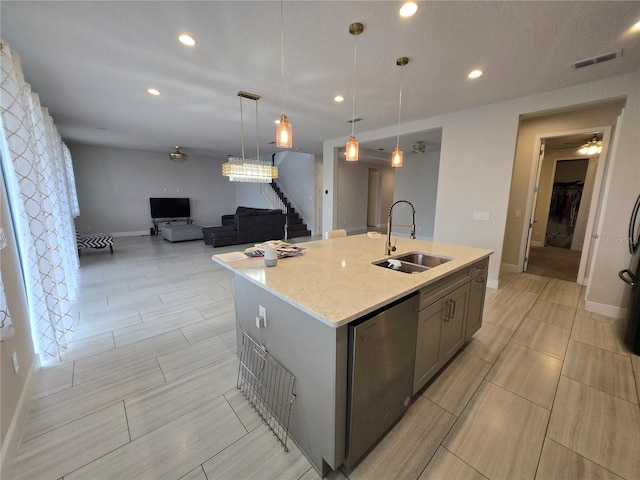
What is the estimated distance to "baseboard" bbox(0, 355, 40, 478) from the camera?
49.5 inches

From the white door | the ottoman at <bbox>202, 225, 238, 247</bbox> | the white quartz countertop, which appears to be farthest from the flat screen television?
the white door

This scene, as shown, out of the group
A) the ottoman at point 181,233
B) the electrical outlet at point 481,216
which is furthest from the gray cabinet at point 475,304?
the ottoman at point 181,233

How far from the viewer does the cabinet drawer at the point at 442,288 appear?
1.59 metres

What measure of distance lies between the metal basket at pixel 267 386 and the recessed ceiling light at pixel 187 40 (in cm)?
253

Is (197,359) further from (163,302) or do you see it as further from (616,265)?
(616,265)

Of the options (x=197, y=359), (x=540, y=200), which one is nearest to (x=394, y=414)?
(x=197, y=359)

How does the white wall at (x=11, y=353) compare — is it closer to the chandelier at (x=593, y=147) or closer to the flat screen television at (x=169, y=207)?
the flat screen television at (x=169, y=207)

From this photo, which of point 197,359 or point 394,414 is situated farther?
point 197,359

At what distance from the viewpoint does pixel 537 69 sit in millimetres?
2602

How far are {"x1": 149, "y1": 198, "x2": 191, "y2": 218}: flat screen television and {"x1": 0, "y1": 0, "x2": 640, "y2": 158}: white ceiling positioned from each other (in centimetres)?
502

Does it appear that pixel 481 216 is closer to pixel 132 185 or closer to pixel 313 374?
pixel 313 374

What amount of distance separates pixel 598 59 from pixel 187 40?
3871mm

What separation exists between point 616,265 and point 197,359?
464 cm

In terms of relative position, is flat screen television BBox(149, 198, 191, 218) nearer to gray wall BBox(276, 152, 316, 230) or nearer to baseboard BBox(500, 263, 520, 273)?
gray wall BBox(276, 152, 316, 230)
